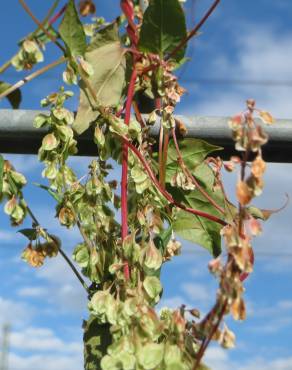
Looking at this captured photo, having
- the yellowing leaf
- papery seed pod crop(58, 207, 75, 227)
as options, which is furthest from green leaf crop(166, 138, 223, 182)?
the yellowing leaf

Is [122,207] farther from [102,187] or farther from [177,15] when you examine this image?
[177,15]

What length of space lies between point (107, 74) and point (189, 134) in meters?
0.10

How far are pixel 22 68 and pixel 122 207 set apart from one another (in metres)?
0.16

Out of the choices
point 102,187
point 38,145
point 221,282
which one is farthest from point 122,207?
point 221,282

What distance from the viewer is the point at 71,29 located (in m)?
0.77

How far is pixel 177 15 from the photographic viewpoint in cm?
77

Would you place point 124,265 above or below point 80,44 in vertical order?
below

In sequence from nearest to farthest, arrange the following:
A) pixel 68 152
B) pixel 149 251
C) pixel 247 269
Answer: pixel 247 269 → pixel 149 251 → pixel 68 152

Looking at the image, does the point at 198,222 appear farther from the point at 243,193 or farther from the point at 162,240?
the point at 243,193

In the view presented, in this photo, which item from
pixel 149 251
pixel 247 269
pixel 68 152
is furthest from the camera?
pixel 68 152

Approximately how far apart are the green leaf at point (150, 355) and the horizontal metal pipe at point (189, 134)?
10.1 inches

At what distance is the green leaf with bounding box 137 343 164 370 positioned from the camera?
0.59 m

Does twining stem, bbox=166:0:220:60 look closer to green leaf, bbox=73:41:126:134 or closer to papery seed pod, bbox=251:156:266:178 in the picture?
green leaf, bbox=73:41:126:134

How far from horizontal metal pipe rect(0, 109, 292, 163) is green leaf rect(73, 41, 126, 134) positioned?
0.04 meters
